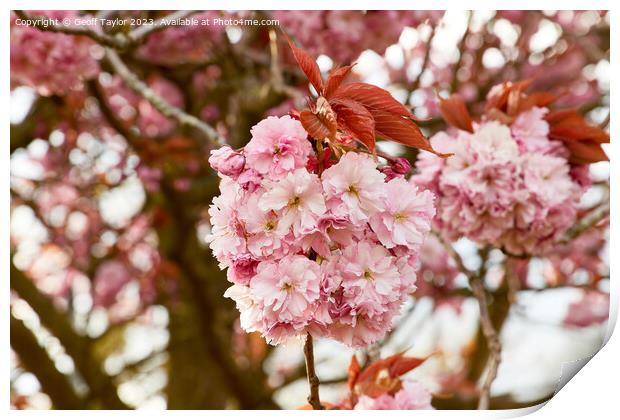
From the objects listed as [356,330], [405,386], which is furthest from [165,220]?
[356,330]

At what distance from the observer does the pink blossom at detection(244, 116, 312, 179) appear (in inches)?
25.3

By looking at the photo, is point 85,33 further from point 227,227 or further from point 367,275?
point 367,275

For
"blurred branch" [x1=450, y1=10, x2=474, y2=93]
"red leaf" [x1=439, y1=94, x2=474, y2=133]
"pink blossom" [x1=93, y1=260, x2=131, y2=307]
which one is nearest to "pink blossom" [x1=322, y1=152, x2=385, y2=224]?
"red leaf" [x1=439, y1=94, x2=474, y2=133]

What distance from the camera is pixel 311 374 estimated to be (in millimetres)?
742

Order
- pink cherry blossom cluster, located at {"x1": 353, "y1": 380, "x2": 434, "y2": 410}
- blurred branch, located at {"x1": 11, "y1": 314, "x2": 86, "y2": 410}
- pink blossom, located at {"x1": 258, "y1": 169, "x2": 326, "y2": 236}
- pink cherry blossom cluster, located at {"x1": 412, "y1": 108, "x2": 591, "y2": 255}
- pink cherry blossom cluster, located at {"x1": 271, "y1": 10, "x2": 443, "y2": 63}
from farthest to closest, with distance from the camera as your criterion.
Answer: blurred branch, located at {"x1": 11, "y1": 314, "x2": 86, "y2": 410} < pink cherry blossom cluster, located at {"x1": 271, "y1": 10, "x2": 443, "y2": 63} < pink cherry blossom cluster, located at {"x1": 412, "y1": 108, "x2": 591, "y2": 255} < pink cherry blossom cluster, located at {"x1": 353, "y1": 380, "x2": 434, "y2": 410} < pink blossom, located at {"x1": 258, "y1": 169, "x2": 326, "y2": 236}

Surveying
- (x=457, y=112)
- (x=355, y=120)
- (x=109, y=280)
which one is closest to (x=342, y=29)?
(x=457, y=112)

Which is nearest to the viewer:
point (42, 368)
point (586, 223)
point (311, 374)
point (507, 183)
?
point (311, 374)

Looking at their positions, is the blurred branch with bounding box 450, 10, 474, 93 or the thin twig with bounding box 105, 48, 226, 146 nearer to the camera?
the thin twig with bounding box 105, 48, 226, 146

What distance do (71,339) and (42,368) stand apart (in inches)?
8.1

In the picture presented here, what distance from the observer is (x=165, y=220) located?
2.18 metres

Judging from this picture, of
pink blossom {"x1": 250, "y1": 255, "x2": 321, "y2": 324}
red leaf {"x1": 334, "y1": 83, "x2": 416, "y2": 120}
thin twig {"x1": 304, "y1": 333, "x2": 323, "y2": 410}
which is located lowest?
thin twig {"x1": 304, "y1": 333, "x2": 323, "y2": 410}

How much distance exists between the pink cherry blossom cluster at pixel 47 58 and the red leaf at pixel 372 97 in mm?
865

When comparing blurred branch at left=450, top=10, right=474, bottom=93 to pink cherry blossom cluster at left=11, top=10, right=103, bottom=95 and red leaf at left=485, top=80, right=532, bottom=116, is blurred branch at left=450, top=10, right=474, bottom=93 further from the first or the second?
pink cherry blossom cluster at left=11, top=10, right=103, bottom=95

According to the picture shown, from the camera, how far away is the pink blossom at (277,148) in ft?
2.11
